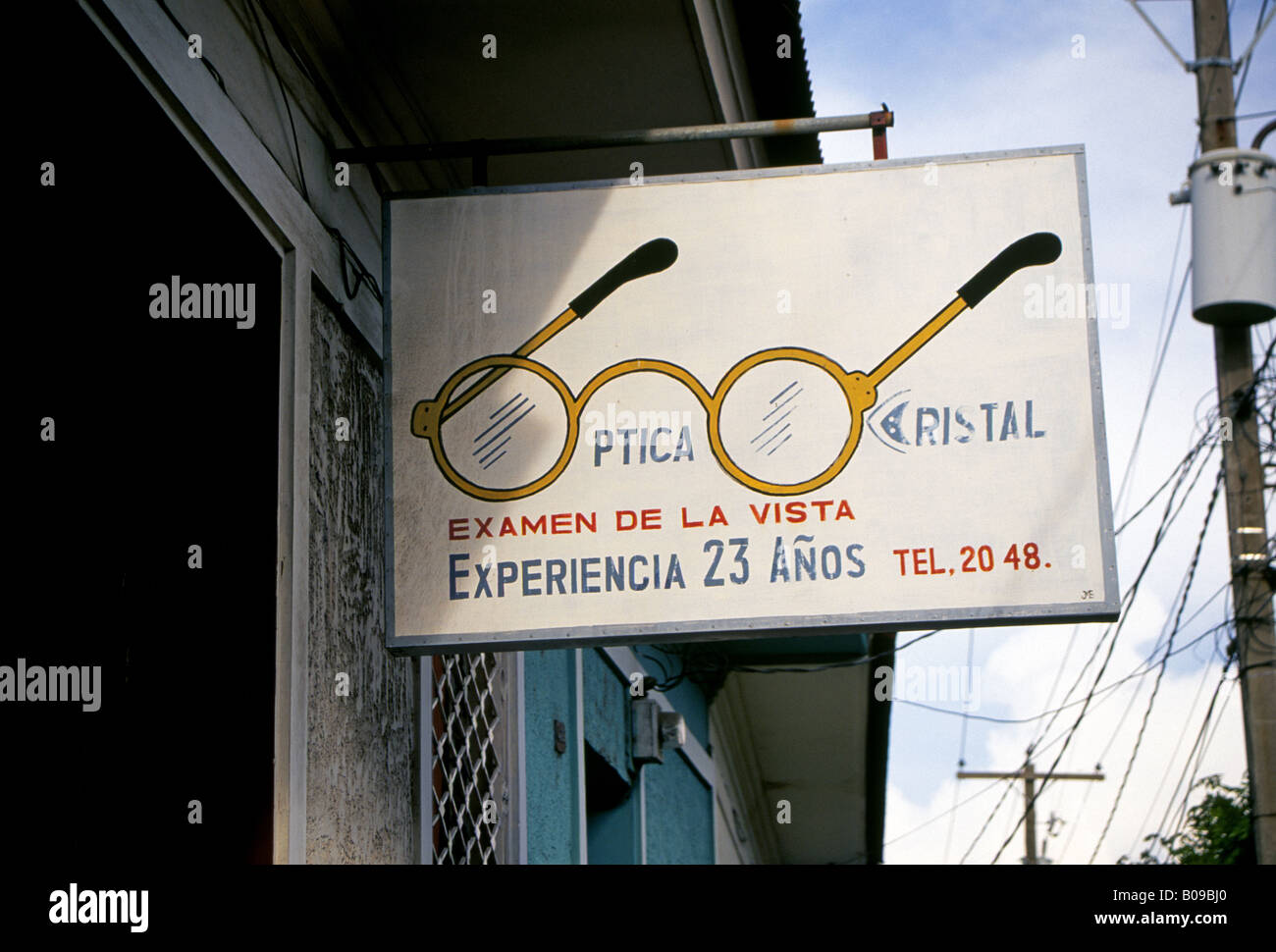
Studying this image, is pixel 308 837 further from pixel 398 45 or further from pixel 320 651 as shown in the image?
pixel 398 45

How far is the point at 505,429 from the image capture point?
12.0 feet

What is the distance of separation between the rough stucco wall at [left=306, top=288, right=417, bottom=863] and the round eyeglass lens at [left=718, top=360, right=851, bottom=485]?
96 cm

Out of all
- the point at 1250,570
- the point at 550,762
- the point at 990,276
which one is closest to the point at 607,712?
the point at 550,762

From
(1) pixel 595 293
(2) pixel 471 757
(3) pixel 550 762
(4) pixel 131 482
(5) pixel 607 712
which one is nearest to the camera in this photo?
(4) pixel 131 482

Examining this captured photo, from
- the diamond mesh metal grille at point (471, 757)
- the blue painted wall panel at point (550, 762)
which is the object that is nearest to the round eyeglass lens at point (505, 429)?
the diamond mesh metal grille at point (471, 757)

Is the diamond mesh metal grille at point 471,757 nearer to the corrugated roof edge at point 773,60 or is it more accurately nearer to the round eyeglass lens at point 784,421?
the round eyeglass lens at point 784,421

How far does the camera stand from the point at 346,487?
4.00 m

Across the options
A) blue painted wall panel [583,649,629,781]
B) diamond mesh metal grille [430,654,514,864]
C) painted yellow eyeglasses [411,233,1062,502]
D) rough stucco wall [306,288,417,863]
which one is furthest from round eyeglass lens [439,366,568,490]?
blue painted wall panel [583,649,629,781]

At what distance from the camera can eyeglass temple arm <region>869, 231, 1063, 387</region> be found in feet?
12.0

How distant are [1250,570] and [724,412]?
684 cm

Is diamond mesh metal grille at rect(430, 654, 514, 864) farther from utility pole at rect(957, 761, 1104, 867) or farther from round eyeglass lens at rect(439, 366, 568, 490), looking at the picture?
utility pole at rect(957, 761, 1104, 867)

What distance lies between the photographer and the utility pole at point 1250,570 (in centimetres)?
915

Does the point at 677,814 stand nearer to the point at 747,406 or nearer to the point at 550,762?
the point at 550,762

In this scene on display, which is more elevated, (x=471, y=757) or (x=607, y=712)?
(x=607, y=712)
